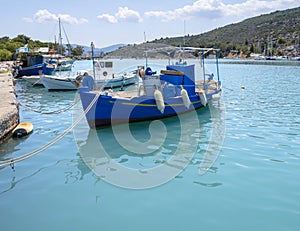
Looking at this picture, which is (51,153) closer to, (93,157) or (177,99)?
(93,157)

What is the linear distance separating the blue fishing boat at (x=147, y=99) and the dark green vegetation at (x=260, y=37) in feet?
333

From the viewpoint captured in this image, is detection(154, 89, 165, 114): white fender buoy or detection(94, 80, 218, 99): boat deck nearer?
detection(154, 89, 165, 114): white fender buoy

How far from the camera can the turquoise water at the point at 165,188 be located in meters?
5.18

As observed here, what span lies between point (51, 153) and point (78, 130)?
8.31 ft

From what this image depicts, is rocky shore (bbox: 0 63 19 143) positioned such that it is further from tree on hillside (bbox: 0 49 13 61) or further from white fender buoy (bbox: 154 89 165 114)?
tree on hillside (bbox: 0 49 13 61)

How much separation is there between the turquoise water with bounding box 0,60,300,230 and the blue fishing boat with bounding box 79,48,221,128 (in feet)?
2.22

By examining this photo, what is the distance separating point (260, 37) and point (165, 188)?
142m

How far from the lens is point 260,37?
134 meters

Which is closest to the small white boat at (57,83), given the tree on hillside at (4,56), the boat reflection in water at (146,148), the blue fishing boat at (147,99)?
the blue fishing boat at (147,99)

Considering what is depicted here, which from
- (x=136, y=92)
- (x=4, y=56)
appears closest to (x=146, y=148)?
(x=136, y=92)

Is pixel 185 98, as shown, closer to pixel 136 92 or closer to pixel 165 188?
pixel 136 92

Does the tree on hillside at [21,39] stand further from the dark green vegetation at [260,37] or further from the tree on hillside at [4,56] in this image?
the dark green vegetation at [260,37]

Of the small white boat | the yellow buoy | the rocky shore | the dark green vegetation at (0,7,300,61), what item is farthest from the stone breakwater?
the dark green vegetation at (0,7,300,61)

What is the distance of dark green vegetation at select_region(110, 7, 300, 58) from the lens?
121 metres
